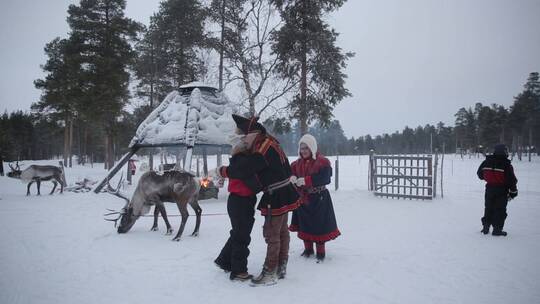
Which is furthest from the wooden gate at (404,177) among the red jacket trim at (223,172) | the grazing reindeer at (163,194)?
the red jacket trim at (223,172)

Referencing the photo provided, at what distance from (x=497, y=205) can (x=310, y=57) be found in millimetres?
9740

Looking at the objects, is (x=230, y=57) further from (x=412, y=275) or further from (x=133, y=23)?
(x=412, y=275)

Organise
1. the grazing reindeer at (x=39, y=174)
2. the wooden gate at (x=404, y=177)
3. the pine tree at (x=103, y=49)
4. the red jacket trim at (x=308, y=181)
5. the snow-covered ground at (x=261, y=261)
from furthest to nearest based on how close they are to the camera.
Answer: the pine tree at (x=103, y=49) < the grazing reindeer at (x=39, y=174) < the wooden gate at (x=404, y=177) < the red jacket trim at (x=308, y=181) < the snow-covered ground at (x=261, y=261)

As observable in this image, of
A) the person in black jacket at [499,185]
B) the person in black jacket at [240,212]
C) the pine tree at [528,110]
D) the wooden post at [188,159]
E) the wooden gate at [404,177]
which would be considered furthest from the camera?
the pine tree at [528,110]

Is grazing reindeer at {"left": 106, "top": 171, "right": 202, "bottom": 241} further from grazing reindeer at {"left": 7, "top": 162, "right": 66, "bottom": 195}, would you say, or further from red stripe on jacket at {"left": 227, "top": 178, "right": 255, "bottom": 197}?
grazing reindeer at {"left": 7, "top": 162, "right": 66, "bottom": 195}

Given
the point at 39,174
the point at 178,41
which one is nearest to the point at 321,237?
the point at 39,174

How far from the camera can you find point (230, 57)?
15203 millimetres

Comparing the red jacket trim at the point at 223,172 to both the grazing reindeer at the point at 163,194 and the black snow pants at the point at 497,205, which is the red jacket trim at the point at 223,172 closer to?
the grazing reindeer at the point at 163,194

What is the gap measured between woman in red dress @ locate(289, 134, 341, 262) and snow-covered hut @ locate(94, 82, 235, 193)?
19.7ft

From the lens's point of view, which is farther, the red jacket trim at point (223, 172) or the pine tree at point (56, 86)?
the pine tree at point (56, 86)

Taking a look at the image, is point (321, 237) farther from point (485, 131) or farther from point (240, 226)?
point (485, 131)

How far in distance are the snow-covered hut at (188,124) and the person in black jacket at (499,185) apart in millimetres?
7857

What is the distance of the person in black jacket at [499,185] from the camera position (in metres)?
6.60

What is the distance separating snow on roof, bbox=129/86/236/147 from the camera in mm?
11008
